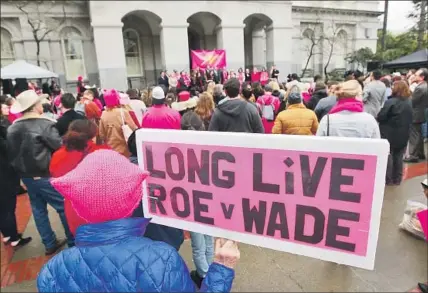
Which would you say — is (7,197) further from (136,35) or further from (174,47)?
(136,35)

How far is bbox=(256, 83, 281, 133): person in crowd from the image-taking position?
592 centimetres

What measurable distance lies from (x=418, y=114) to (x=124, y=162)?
6.69m

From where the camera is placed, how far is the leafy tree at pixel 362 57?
26.0m

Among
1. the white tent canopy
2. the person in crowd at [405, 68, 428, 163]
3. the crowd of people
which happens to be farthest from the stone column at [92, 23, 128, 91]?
the person in crowd at [405, 68, 428, 163]

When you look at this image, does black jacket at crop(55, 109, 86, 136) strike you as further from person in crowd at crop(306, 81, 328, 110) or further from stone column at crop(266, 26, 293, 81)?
stone column at crop(266, 26, 293, 81)

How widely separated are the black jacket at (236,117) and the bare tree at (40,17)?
1809cm

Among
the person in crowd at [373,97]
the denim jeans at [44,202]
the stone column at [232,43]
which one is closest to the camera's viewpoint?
the denim jeans at [44,202]

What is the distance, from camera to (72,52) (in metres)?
20.0

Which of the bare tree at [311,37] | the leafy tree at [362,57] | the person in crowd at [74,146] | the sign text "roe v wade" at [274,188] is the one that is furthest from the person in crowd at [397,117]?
the leafy tree at [362,57]

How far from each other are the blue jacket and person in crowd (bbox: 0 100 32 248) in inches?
122

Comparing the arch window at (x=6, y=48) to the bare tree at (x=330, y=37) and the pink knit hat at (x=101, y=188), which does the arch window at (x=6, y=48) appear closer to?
the pink knit hat at (x=101, y=188)

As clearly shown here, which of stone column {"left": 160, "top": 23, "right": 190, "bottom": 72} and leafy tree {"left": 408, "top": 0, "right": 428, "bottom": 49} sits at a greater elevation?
leafy tree {"left": 408, "top": 0, "right": 428, "bottom": 49}

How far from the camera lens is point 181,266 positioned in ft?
4.17

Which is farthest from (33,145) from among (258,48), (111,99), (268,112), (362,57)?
(362,57)
